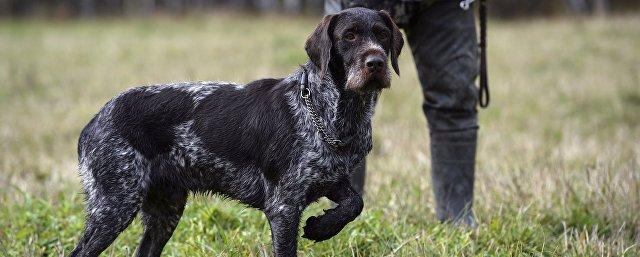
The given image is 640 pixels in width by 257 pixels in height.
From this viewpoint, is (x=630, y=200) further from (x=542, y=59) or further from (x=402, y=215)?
(x=542, y=59)

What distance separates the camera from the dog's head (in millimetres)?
3416

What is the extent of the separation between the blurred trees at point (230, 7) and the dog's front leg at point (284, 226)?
81.0ft

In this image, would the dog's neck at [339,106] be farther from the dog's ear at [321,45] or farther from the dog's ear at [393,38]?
the dog's ear at [393,38]

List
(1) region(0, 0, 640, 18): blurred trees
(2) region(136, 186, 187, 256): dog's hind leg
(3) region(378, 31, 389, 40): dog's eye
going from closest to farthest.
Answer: (3) region(378, 31, 389, 40): dog's eye < (2) region(136, 186, 187, 256): dog's hind leg < (1) region(0, 0, 640, 18): blurred trees

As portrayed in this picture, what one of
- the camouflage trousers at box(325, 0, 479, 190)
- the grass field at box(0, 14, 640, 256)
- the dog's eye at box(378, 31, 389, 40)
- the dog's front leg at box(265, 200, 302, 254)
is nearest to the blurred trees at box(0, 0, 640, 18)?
the grass field at box(0, 14, 640, 256)

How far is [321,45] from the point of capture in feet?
11.6

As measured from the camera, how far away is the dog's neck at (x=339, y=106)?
3639 mm

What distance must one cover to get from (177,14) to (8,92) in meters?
22.9

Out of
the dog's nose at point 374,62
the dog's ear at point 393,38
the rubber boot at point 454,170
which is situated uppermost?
the dog's ear at point 393,38

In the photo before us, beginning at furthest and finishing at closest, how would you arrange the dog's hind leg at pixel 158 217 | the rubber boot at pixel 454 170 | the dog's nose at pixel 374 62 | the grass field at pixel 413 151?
the rubber boot at pixel 454 170 → the grass field at pixel 413 151 → the dog's hind leg at pixel 158 217 → the dog's nose at pixel 374 62

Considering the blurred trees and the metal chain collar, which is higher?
the metal chain collar

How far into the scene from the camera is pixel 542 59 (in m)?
16.0

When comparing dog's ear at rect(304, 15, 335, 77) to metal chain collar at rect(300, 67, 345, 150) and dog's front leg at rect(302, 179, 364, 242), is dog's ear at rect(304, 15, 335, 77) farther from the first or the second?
dog's front leg at rect(302, 179, 364, 242)

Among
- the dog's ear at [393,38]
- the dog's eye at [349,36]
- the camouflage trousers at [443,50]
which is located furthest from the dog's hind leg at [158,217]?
the camouflage trousers at [443,50]
